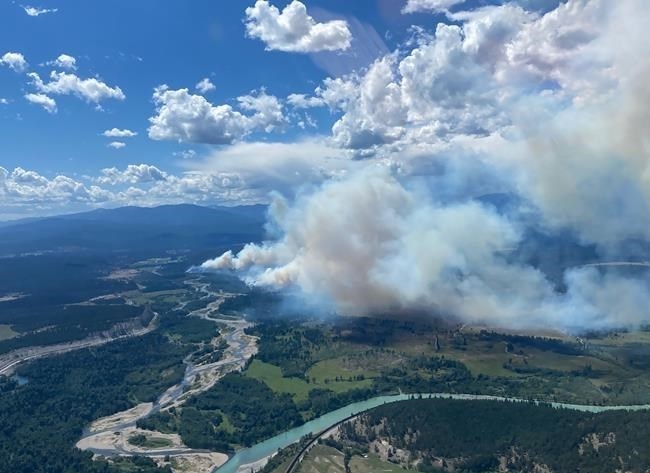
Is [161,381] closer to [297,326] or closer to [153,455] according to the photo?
[153,455]

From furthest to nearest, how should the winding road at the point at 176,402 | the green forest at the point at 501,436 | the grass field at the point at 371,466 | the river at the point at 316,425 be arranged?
1. the winding road at the point at 176,402
2. the river at the point at 316,425
3. the grass field at the point at 371,466
4. the green forest at the point at 501,436

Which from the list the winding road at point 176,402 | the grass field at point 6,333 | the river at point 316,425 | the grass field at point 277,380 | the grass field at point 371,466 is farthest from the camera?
the grass field at point 6,333

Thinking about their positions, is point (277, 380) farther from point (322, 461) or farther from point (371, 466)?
point (371, 466)

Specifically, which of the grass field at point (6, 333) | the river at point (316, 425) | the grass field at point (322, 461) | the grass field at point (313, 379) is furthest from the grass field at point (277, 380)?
the grass field at point (6, 333)

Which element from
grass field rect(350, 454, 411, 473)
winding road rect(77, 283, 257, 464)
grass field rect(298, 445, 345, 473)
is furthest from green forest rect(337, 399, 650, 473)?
winding road rect(77, 283, 257, 464)

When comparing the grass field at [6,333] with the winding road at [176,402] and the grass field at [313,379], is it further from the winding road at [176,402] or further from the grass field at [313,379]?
the grass field at [313,379]

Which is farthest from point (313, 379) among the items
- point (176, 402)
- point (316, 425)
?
point (176, 402)

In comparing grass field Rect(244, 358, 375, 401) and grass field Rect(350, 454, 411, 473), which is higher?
grass field Rect(244, 358, 375, 401)

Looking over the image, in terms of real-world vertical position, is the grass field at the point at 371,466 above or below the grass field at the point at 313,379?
below

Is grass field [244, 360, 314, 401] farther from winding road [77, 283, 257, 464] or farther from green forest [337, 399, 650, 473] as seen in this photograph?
green forest [337, 399, 650, 473]
